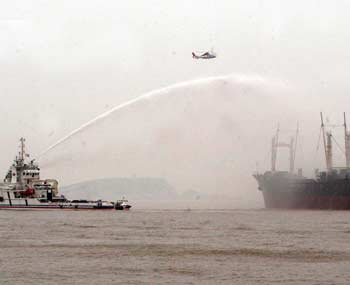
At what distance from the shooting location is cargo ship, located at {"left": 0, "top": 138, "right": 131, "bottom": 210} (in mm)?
117000

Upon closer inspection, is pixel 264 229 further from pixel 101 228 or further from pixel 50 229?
pixel 50 229

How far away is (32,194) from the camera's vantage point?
119 m

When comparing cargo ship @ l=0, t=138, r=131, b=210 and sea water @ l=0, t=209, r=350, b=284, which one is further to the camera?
cargo ship @ l=0, t=138, r=131, b=210

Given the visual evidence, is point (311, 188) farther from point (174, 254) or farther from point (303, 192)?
point (174, 254)

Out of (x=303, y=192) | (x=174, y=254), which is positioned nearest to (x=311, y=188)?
(x=303, y=192)

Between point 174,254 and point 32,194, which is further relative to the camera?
point 32,194

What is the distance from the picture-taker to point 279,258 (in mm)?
52219

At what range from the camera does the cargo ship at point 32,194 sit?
384ft

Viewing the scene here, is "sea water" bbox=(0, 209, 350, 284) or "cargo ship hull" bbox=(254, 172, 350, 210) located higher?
"cargo ship hull" bbox=(254, 172, 350, 210)

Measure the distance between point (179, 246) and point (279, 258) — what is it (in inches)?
386

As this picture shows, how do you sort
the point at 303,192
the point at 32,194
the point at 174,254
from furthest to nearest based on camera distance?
the point at 303,192, the point at 32,194, the point at 174,254

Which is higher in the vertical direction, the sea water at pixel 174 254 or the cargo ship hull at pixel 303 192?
the cargo ship hull at pixel 303 192

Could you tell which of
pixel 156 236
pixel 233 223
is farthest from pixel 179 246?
pixel 233 223

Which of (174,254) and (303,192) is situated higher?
(303,192)
